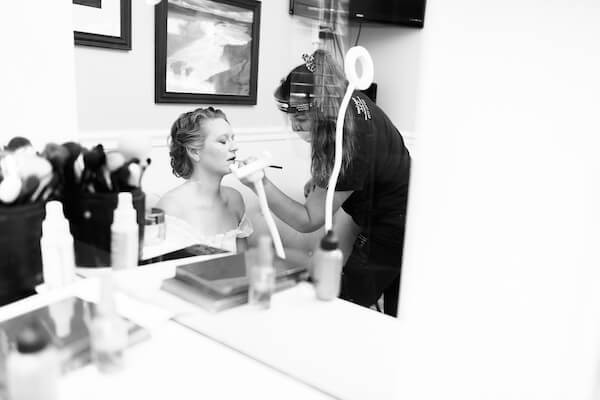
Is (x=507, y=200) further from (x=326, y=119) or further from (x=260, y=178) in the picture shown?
(x=260, y=178)

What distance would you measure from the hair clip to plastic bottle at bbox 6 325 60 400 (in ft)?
1.88

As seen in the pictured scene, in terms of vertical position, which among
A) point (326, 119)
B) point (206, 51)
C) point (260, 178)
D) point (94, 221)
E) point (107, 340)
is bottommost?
point (107, 340)

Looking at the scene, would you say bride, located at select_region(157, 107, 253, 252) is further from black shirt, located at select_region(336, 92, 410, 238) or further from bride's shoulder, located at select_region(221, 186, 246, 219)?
black shirt, located at select_region(336, 92, 410, 238)

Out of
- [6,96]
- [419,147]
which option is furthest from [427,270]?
[6,96]

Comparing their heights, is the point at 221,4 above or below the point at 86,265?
above

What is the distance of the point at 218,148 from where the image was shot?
1.01 meters

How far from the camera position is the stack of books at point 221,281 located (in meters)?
0.89

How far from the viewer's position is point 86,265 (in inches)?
39.9

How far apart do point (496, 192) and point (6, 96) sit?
1065mm

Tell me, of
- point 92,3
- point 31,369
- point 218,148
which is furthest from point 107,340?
→ point 92,3

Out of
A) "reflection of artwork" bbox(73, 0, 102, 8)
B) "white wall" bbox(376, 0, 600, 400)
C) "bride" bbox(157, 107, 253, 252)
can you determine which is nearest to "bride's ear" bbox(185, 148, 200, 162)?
"bride" bbox(157, 107, 253, 252)

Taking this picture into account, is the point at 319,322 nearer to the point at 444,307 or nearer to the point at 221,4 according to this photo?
the point at 444,307

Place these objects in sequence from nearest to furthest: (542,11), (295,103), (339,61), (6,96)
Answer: (542,11)
(339,61)
(295,103)
(6,96)

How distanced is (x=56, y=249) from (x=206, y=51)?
1.58 ft
